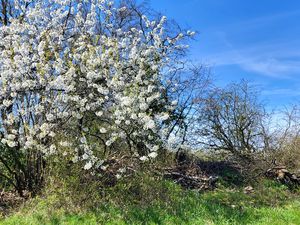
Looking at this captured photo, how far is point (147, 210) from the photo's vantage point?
673cm

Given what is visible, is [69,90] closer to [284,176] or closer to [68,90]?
[68,90]

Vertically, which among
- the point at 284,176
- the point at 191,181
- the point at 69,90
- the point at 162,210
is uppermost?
the point at 69,90

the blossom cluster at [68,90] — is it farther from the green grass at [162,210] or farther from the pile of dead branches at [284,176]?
the pile of dead branches at [284,176]

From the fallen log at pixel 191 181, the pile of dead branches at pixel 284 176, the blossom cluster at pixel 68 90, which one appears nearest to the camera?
the blossom cluster at pixel 68 90

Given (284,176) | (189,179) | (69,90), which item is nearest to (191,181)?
(189,179)

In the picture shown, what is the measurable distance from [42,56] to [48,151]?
195 cm

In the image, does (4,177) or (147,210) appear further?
(4,177)

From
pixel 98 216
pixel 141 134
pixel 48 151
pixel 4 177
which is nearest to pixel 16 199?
pixel 4 177

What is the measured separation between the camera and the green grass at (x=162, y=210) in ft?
20.8

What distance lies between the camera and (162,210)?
22.2ft

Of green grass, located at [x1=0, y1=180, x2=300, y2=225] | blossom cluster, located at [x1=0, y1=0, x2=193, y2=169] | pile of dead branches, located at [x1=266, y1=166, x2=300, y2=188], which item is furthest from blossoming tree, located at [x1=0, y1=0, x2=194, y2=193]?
pile of dead branches, located at [x1=266, y1=166, x2=300, y2=188]

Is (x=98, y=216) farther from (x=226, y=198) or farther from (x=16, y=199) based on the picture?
(x=226, y=198)

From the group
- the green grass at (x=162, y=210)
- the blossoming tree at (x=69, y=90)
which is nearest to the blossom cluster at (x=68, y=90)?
the blossoming tree at (x=69, y=90)

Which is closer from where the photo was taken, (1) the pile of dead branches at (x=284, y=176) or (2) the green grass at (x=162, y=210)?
(2) the green grass at (x=162, y=210)
